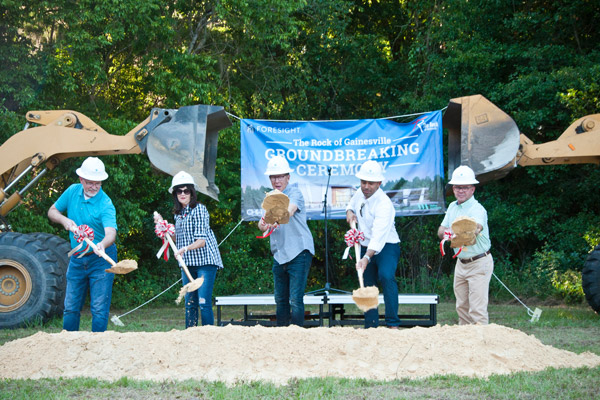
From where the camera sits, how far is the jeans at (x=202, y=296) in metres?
7.52

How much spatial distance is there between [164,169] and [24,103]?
5.78m

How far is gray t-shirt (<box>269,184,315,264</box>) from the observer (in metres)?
7.67

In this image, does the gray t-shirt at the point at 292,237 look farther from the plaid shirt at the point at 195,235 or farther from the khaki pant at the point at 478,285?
the khaki pant at the point at 478,285

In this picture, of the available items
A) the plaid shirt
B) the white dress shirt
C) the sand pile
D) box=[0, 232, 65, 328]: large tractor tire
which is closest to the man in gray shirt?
the plaid shirt

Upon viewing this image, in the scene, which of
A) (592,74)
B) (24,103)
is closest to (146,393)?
(24,103)

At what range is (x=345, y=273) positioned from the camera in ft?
60.6

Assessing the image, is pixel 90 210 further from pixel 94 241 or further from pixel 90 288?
pixel 90 288

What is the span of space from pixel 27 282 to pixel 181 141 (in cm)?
309

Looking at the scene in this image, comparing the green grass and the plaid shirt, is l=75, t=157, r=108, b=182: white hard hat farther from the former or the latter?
the green grass

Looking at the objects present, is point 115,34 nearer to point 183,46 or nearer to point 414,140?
point 183,46

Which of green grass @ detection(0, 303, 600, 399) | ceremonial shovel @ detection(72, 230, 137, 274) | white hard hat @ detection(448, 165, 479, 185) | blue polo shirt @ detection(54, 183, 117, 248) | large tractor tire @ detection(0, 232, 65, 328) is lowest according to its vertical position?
green grass @ detection(0, 303, 600, 399)

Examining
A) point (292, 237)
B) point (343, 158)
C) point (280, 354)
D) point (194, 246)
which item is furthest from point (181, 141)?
point (280, 354)

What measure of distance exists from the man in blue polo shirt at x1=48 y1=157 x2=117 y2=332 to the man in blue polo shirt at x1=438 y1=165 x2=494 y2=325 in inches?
140

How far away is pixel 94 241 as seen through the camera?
756cm
